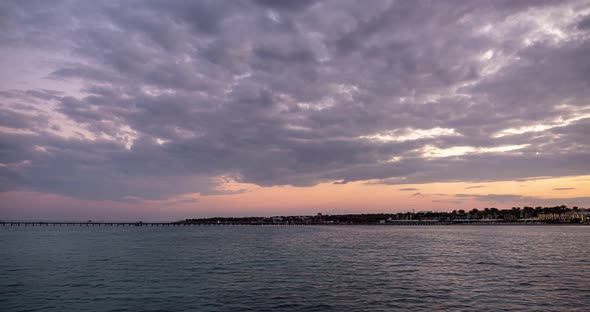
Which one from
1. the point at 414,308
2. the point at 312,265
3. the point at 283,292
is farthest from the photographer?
the point at 312,265

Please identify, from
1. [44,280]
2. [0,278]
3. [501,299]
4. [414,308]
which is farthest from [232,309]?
[0,278]

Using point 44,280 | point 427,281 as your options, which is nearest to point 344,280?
point 427,281

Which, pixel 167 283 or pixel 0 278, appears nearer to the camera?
pixel 167 283

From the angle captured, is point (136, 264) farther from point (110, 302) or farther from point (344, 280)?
point (344, 280)

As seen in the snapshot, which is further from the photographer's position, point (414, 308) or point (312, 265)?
point (312, 265)

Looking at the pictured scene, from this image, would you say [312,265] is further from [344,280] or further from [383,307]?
[383,307]

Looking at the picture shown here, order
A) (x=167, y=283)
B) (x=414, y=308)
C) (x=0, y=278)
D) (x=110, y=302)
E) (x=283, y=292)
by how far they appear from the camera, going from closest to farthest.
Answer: (x=414, y=308) < (x=110, y=302) < (x=283, y=292) < (x=167, y=283) < (x=0, y=278)

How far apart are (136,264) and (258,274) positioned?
2421 cm

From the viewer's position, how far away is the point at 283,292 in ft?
127

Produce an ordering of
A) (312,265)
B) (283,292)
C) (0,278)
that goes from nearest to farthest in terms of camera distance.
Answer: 1. (283,292)
2. (0,278)
3. (312,265)

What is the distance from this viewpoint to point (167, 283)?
4478 centimetres

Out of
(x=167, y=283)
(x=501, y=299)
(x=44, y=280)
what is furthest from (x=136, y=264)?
(x=501, y=299)

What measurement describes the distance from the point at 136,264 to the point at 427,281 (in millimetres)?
44658

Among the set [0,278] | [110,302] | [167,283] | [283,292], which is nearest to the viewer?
[110,302]
